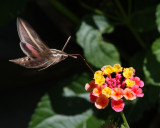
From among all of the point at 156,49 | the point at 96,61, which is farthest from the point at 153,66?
the point at 96,61

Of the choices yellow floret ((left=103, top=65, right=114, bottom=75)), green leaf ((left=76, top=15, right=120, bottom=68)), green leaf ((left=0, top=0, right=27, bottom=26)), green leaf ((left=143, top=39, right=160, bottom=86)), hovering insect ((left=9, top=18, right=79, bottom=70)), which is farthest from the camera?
green leaf ((left=0, top=0, right=27, bottom=26))

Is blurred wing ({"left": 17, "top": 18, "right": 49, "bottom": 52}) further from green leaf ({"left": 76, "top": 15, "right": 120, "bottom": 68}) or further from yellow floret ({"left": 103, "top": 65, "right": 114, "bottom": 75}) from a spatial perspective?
green leaf ({"left": 76, "top": 15, "right": 120, "bottom": 68})

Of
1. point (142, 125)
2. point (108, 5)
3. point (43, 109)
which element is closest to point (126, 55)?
point (108, 5)

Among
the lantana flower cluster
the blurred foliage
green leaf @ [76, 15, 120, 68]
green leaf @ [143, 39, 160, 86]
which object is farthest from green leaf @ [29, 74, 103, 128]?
the lantana flower cluster

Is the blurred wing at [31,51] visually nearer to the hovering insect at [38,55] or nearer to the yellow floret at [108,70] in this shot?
the hovering insect at [38,55]

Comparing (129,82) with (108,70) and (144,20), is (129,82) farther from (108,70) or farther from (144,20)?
(144,20)

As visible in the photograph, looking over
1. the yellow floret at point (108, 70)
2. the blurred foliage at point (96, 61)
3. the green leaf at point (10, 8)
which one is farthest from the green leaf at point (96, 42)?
the yellow floret at point (108, 70)

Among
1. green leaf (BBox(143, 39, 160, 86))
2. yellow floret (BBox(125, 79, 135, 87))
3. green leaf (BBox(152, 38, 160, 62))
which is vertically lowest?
green leaf (BBox(143, 39, 160, 86))

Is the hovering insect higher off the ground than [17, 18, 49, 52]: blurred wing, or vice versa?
[17, 18, 49, 52]: blurred wing
